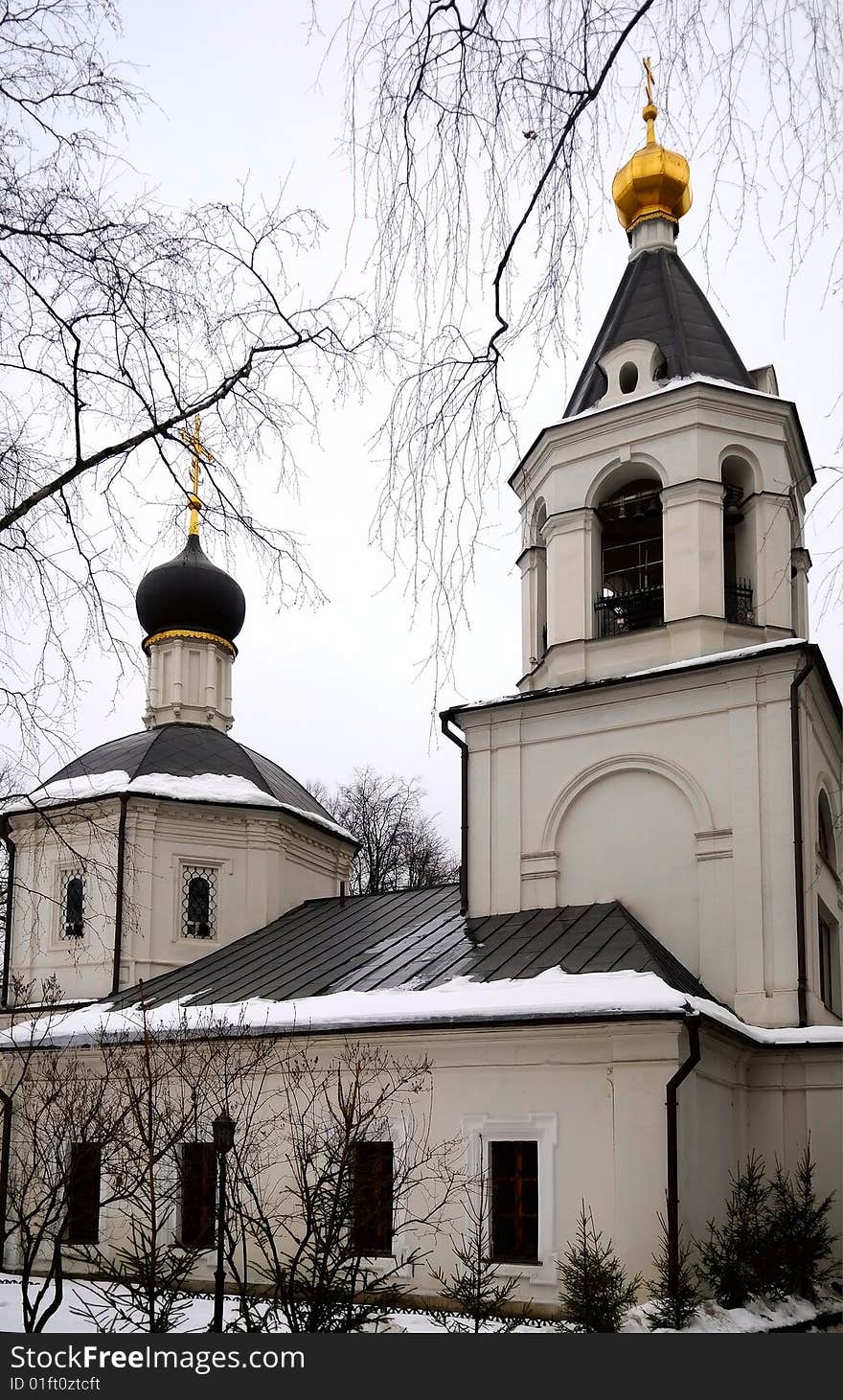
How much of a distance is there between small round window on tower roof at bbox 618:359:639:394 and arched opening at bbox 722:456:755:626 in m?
1.48

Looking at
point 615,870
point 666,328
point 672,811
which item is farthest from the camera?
point 666,328

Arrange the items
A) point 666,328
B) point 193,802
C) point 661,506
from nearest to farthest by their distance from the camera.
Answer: point 661,506 < point 666,328 < point 193,802

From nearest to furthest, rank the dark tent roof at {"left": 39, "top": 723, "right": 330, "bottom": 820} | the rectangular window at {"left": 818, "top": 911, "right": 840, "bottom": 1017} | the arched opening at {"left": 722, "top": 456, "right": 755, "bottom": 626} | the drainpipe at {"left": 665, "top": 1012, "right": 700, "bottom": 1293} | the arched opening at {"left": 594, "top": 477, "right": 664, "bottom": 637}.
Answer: the drainpipe at {"left": 665, "top": 1012, "right": 700, "bottom": 1293}
the rectangular window at {"left": 818, "top": 911, "right": 840, "bottom": 1017}
the arched opening at {"left": 722, "top": 456, "right": 755, "bottom": 626}
the arched opening at {"left": 594, "top": 477, "right": 664, "bottom": 637}
the dark tent roof at {"left": 39, "top": 723, "right": 330, "bottom": 820}

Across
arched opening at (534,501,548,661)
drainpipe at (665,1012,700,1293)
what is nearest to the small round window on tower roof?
arched opening at (534,501,548,661)

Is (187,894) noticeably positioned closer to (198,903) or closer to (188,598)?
(198,903)

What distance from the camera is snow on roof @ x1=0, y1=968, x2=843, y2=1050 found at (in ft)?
38.5

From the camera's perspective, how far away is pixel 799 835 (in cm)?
1351

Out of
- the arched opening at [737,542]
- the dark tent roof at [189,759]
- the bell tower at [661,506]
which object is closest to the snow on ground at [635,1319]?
the bell tower at [661,506]

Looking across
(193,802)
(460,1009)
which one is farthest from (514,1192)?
(193,802)

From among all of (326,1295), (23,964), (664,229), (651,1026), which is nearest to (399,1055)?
(651,1026)

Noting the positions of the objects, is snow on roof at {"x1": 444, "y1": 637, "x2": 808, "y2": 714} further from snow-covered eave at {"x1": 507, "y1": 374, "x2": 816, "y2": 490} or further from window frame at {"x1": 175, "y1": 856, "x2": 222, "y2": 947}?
window frame at {"x1": 175, "y1": 856, "x2": 222, "y2": 947}

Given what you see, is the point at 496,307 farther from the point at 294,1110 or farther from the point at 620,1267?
the point at 294,1110

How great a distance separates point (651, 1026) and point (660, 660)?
15.0ft

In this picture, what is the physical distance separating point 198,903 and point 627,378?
882 centimetres
